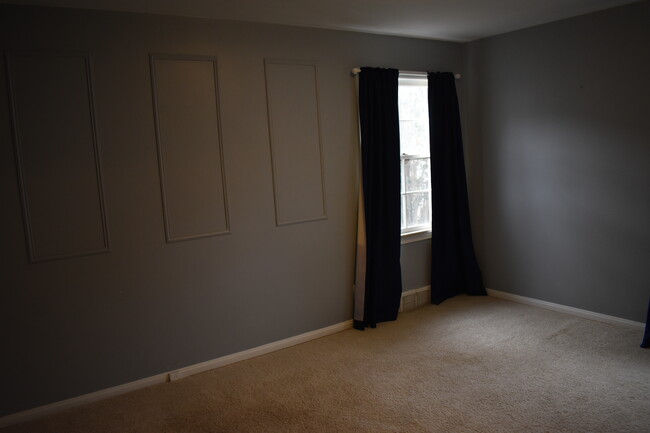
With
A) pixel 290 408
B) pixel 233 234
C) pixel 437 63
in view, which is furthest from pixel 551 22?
pixel 290 408

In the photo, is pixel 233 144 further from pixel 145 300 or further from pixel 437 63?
pixel 437 63

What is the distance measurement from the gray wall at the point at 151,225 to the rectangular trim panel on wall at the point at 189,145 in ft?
0.05

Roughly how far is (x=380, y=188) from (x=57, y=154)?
2487mm

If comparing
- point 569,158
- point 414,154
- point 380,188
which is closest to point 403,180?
point 414,154

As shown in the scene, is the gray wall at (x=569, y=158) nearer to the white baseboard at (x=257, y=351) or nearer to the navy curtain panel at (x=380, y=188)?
the navy curtain panel at (x=380, y=188)

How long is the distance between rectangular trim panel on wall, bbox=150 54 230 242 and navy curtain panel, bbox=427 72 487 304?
7.06 feet

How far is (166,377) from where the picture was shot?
338 centimetres

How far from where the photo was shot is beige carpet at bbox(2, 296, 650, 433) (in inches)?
108

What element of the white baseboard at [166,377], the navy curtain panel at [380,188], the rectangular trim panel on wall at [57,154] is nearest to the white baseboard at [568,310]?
the navy curtain panel at [380,188]

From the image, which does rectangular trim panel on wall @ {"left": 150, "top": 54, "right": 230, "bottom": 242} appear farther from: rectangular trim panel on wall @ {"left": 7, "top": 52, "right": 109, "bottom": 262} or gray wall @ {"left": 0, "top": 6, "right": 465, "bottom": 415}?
rectangular trim panel on wall @ {"left": 7, "top": 52, "right": 109, "bottom": 262}

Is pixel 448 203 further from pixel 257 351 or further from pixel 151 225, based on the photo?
pixel 151 225

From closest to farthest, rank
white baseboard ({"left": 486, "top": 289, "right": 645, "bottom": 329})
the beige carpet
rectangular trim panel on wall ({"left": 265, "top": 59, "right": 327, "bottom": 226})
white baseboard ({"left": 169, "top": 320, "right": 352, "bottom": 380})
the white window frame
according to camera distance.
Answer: the beige carpet, white baseboard ({"left": 169, "top": 320, "right": 352, "bottom": 380}), rectangular trim panel on wall ({"left": 265, "top": 59, "right": 327, "bottom": 226}), white baseboard ({"left": 486, "top": 289, "right": 645, "bottom": 329}), the white window frame

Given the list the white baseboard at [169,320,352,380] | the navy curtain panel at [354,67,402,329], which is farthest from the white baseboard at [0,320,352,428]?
the navy curtain panel at [354,67,402,329]

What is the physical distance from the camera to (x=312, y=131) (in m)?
3.92
